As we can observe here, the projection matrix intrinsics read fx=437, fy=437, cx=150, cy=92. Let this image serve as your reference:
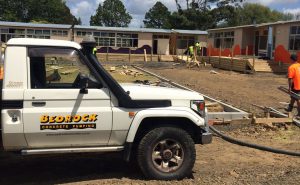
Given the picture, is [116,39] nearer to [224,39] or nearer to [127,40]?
[127,40]

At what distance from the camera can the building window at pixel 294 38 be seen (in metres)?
31.9

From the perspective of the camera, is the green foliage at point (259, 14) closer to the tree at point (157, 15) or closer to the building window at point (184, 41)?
the tree at point (157, 15)

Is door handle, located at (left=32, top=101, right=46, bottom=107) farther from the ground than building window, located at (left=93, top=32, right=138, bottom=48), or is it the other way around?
building window, located at (left=93, top=32, right=138, bottom=48)

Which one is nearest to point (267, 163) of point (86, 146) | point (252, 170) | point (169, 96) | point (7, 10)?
point (252, 170)

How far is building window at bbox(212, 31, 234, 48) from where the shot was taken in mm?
44781

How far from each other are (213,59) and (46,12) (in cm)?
6235

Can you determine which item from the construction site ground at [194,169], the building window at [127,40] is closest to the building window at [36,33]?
the building window at [127,40]

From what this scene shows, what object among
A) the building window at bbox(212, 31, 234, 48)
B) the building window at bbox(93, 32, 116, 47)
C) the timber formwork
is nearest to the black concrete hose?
the timber formwork

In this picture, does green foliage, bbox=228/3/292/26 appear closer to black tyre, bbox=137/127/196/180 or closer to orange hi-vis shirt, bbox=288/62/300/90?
orange hi-vis shirt, bbox=288/62/300/90

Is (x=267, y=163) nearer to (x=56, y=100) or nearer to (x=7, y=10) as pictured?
(x=56, y=100)

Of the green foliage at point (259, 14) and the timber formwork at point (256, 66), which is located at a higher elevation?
the green foliage at point (259, 14)

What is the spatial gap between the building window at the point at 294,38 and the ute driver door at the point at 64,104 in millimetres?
28795

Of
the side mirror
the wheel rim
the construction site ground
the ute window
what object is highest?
the ute window

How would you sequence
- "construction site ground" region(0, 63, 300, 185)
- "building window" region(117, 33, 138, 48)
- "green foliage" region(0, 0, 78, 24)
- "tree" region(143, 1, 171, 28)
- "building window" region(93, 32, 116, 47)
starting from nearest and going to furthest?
"construction site ground" region(0, 63, 300, 185), "building window" region(93, 32, 116, 47), "building window" region(117, 33, 138, 48), "green foliage" region(0, 0, 78, 24), "tree" region(143, 1, 171, 28)
